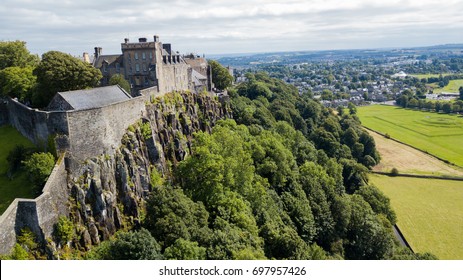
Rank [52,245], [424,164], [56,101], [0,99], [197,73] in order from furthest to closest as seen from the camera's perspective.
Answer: [424,164] < [197,73] < [0,99] < [56,101] < [52,245]

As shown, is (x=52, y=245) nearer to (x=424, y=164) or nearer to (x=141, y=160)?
(x=141, y=160)

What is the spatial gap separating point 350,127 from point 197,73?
159ft

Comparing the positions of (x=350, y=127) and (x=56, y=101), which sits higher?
(x=56, y=101)

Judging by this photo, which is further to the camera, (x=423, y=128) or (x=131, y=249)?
(x=423, y=128)

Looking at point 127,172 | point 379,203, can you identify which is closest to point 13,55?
point 127,172

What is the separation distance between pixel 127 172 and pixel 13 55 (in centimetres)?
3409

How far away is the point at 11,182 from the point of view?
30.4 meters

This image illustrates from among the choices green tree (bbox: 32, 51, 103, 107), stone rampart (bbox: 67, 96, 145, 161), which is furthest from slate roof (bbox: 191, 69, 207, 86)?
stone rampart (bbox: 67, 96, 145, 161)

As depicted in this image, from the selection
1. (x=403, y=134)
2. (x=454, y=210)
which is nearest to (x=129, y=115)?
(x=454, y=210)

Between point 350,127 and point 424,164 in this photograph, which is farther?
point 350,127

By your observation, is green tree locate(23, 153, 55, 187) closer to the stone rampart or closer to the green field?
the stone rampart

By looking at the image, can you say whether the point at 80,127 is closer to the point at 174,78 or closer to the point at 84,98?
the point at 84,98

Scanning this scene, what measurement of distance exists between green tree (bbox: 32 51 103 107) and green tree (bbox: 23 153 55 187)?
16712mm

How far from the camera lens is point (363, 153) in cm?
9306
